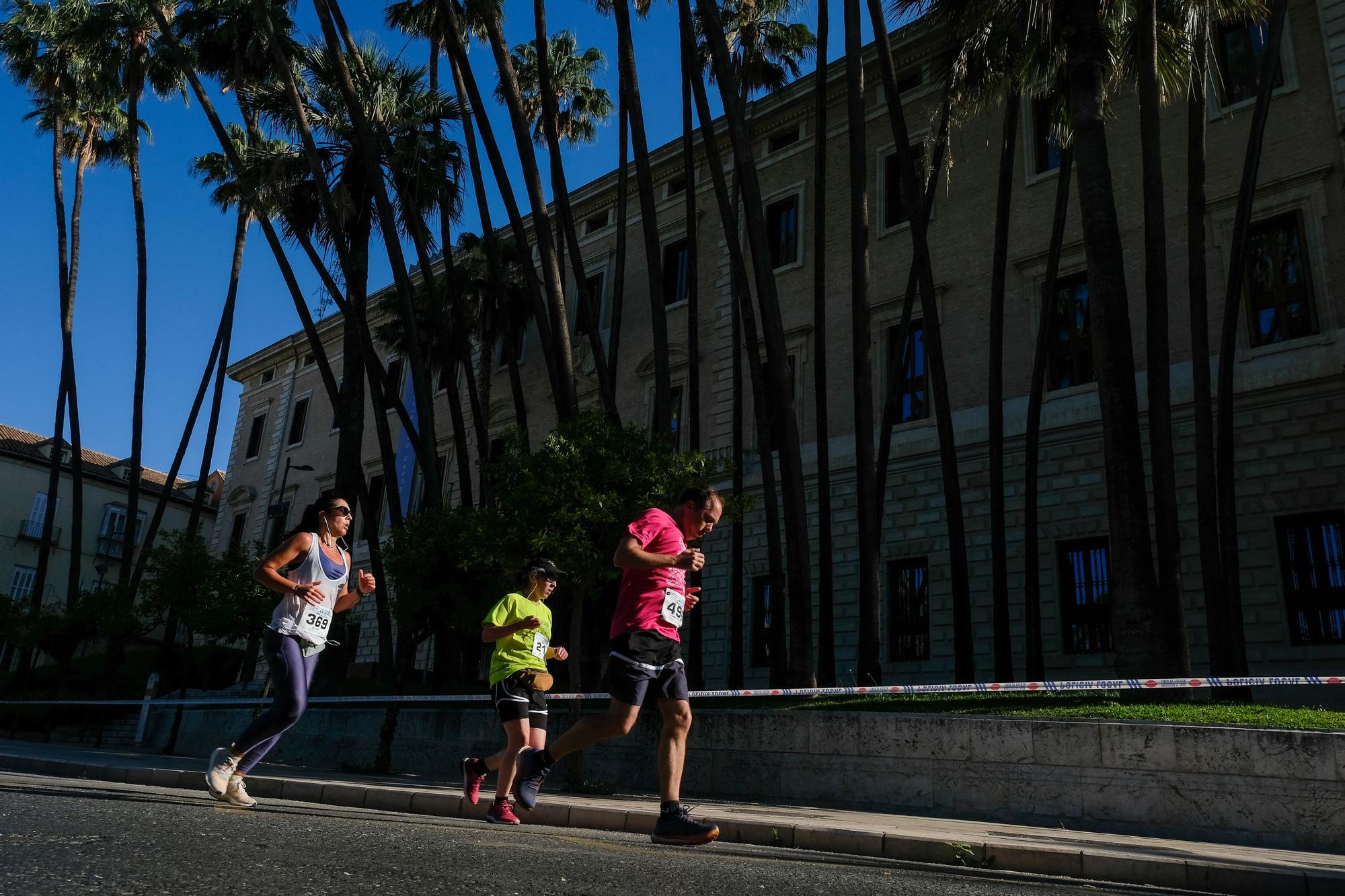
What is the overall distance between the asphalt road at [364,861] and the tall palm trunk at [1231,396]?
25.3ft

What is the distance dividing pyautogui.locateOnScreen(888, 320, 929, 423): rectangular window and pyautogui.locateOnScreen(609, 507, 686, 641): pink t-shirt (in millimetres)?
15734

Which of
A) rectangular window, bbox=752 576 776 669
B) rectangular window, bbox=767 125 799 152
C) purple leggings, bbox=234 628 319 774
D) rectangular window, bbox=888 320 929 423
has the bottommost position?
purple leggings, bbox=234 628 319 774

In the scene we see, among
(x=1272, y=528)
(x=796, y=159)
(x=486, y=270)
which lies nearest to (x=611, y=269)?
(x=486, y=270)

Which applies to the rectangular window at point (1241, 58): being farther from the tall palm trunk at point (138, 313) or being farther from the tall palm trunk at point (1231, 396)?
the tall palm trunk at point (138, 313)

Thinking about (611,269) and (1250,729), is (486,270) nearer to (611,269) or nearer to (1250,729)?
(611,269)

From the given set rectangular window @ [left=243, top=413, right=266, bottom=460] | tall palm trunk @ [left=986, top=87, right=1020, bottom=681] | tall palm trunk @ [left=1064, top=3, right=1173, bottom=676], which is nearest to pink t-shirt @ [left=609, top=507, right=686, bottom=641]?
tall palm trunk @ [left=1064, top=3, right=1173, bottom=676]

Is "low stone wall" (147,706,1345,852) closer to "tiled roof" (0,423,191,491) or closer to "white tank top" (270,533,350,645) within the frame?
"white tank top" (270,533,350,645)

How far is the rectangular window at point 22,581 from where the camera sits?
44.7 meters

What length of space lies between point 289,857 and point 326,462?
120ft

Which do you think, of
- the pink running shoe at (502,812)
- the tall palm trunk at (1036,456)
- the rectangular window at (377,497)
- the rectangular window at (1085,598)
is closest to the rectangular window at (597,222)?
the rectangular window at (377,497)

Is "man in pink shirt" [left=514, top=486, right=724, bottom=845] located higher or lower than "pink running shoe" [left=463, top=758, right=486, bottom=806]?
higher

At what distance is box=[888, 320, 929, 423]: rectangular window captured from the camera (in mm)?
20328

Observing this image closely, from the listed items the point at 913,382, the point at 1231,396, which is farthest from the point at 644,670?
the point at 913,382

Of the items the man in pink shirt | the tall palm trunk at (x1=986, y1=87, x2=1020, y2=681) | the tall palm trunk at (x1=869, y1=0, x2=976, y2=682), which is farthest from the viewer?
the tall palm trunk at (x1=986, y1=87, x2=1020, y2=681)
